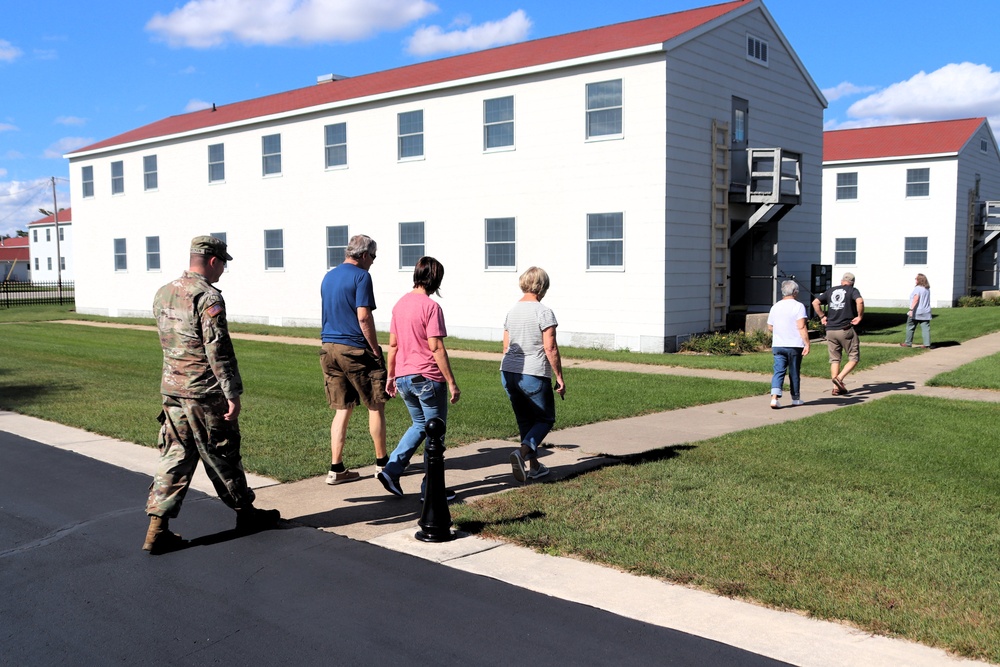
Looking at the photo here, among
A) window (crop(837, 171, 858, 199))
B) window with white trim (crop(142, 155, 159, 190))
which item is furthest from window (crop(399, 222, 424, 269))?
window (crop(837, 171, 858, 199))

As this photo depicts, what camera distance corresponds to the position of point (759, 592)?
16.6 feet

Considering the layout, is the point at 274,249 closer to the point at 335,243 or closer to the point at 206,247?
the point at 335,243

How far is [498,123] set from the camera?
21.8 m

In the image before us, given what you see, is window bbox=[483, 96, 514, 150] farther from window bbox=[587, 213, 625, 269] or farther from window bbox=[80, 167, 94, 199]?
window bbox=[80, 167, 94, 199]

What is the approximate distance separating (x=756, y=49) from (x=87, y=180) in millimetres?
25634

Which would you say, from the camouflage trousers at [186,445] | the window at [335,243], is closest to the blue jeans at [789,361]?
the camouflage trousers at [186,445]

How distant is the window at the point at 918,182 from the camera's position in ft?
116

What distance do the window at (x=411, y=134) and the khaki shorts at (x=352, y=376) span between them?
55.4ft

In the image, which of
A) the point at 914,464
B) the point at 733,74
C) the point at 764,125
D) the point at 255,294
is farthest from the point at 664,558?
the point at 255,294

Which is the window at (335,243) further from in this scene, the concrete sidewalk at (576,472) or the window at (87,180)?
the concrete sidewalk at (576,472)

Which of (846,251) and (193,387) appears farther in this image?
(846,251)

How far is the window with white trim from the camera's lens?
31797 millimetres

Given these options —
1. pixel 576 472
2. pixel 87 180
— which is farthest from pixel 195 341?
pixel 87 180

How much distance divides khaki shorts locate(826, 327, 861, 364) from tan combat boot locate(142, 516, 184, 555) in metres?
10.3
